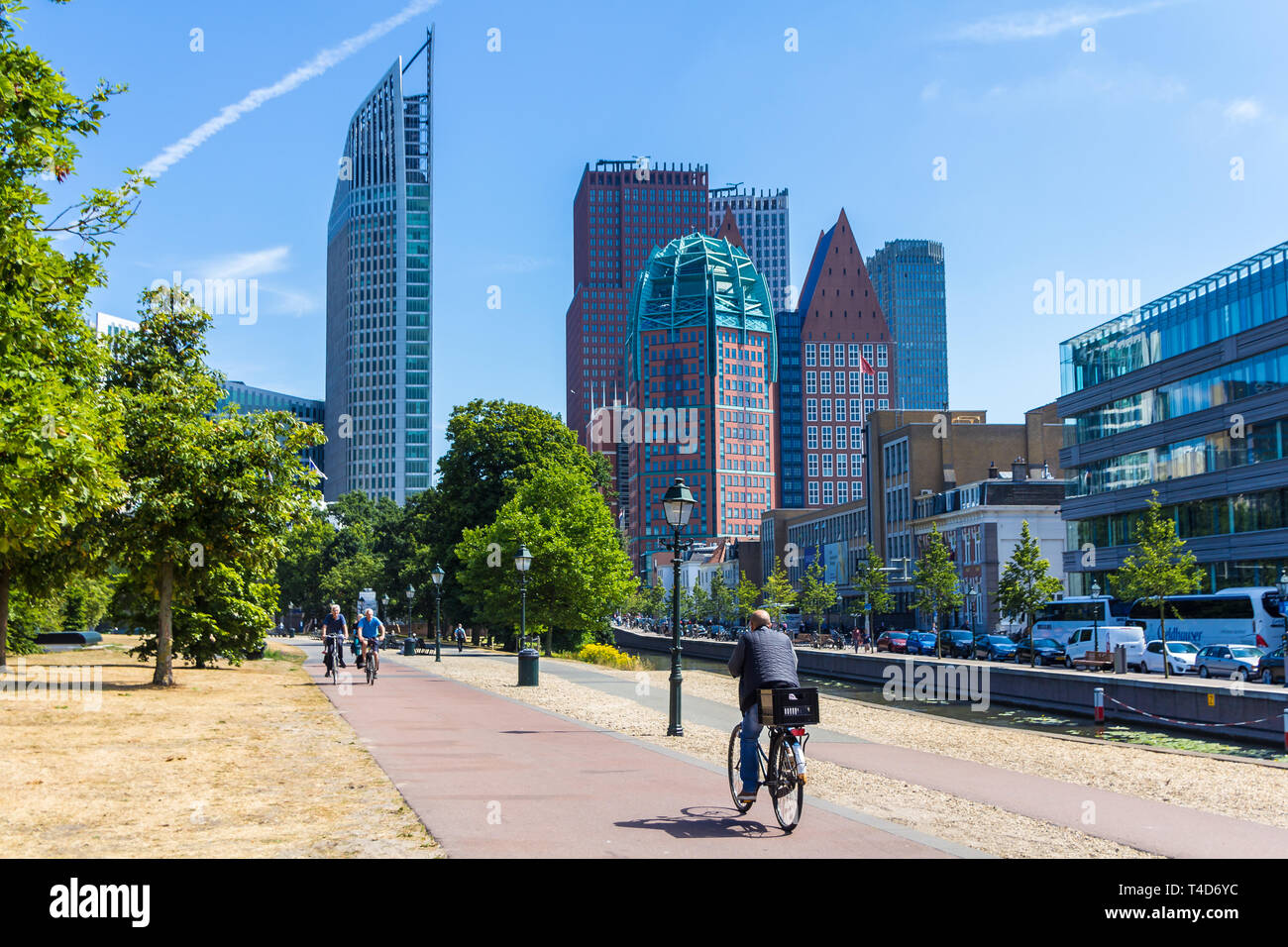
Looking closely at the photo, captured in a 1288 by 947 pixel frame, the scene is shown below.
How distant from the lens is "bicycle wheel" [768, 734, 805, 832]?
30.4ft

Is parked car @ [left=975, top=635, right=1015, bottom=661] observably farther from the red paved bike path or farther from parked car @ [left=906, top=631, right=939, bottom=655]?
the red paved bike path

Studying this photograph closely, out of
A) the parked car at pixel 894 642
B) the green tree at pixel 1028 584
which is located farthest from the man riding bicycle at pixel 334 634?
the parked car at pixel 894 642

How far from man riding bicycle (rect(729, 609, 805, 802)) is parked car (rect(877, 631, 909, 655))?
57.1 metres

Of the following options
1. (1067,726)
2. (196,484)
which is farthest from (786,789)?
(1067,726)

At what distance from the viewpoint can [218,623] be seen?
3384cm

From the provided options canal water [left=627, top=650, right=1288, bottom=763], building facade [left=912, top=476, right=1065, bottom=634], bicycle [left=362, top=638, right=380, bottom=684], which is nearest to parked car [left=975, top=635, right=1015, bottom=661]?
canal water [left=627, top=650, right=1288, bottom=763]

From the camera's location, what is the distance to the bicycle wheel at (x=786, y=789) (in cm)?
927

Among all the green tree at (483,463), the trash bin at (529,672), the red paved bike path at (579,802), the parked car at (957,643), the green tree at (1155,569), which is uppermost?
the green tree at (483,463)

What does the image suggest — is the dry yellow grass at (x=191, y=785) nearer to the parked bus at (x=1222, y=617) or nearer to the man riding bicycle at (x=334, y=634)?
the man riding bicycle at (x=334, y=634)

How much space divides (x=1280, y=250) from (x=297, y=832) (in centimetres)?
5929

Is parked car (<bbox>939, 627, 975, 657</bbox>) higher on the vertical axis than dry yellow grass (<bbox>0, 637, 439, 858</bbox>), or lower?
lower

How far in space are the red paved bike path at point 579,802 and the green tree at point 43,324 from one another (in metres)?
5.45

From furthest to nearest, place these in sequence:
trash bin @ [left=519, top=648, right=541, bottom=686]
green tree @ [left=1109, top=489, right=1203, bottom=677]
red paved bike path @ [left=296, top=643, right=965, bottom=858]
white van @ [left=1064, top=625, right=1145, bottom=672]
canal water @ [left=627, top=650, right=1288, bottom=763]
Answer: white van @ [left=1064, top=625, right=1145, bottom=672] → green tree @ [left=1109, top=489, right=1203, bottom=677] → trash bin @ [left=519, top=648, right=541, bottom=686] → canal water @ [left=627, top=650, right=1288, bottom=763] → red paved bike path @ [left=296, top=643, right=965, bottom=858]
